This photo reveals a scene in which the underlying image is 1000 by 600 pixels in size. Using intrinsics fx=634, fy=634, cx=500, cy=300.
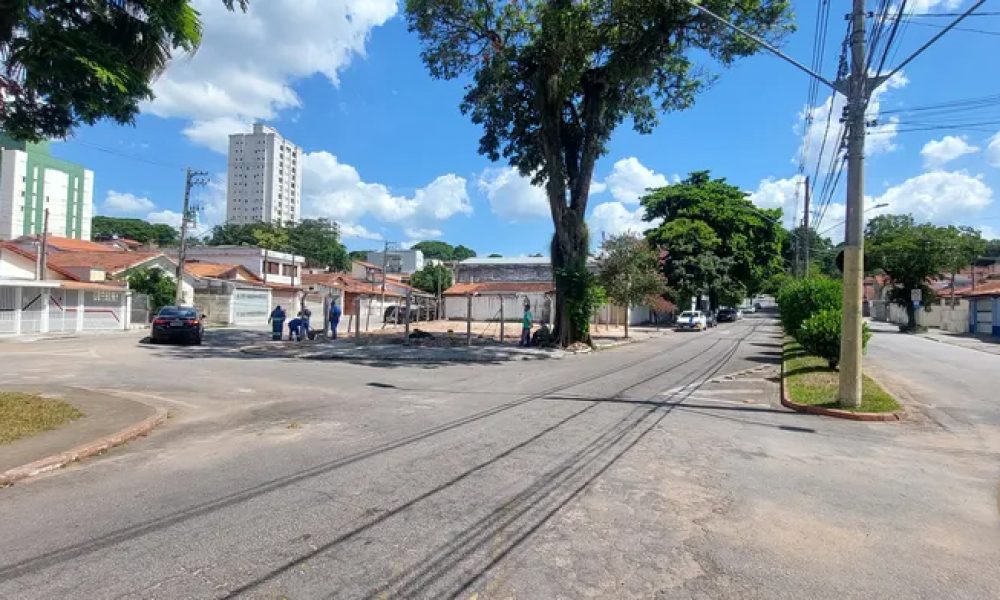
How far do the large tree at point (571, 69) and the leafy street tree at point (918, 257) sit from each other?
1154 inches

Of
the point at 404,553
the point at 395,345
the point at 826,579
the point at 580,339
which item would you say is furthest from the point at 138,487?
the point at 580,339

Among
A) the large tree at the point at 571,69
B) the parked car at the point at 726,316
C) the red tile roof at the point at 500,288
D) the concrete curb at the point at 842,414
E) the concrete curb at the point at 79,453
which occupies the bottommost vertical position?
the concrete curb at the point at 79,453

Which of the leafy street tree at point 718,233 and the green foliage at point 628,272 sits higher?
the leafy street tree at point 718,233

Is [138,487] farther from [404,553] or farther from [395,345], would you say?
[395,345]

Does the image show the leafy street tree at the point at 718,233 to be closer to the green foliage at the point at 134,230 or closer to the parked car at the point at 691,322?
the parked car at the point at 691,322

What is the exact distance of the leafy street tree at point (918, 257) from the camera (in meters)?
46.1

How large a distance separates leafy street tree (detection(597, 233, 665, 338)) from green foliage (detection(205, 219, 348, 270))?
62180 millimetres

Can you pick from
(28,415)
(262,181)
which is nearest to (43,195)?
(262,181)

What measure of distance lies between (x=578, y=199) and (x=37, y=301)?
25.8 metres

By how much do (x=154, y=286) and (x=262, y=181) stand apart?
6486cm

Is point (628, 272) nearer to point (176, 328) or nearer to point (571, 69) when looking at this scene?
point (571, 69)

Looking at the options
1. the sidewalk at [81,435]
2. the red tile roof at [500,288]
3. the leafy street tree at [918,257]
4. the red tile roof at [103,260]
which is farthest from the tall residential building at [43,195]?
the leafy street tree at [918,257]

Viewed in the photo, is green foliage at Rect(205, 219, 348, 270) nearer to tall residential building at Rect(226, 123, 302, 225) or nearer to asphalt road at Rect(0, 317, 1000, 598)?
tall residential building at Rect(226, 123, 302, 225)

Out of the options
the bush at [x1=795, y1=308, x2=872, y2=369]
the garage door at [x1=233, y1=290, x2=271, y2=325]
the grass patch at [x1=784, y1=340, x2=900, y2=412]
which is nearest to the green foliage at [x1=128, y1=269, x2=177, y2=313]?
the garage door at [x1=233, y1=290, x2=271, y2=325]
